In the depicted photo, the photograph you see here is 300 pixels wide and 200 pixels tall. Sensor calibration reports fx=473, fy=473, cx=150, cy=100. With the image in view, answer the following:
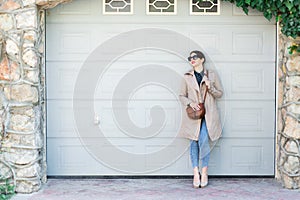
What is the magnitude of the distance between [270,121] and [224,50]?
1122mm

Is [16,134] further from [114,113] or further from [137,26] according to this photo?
[137,26]

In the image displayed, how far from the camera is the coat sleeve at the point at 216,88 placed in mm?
5936

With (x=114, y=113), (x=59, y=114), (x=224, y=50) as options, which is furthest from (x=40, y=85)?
(x=224, y=50)

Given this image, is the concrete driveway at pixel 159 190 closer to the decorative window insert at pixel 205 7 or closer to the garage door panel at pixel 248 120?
the garage door panel at pixel 248 120

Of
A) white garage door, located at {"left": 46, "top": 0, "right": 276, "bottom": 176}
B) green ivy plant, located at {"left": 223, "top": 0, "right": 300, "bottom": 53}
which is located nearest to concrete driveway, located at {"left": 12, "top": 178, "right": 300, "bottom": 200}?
white garage door, located at {"left": 46, "top": 0, "right": 276, "bottom": 176}

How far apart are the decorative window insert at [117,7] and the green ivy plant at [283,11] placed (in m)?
1.37

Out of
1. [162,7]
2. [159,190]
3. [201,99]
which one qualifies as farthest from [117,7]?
[159,190]

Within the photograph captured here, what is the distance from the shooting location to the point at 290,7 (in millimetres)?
5426

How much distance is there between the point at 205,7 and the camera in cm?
619

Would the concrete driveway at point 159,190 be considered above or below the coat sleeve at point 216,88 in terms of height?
below

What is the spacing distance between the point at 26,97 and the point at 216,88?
2.35 metres


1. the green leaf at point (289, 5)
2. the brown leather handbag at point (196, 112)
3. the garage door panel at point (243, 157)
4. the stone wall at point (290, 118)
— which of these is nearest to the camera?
the green leaf at point (289, 5)

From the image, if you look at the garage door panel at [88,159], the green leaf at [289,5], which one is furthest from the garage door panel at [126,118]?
the green leaf at [289,5]

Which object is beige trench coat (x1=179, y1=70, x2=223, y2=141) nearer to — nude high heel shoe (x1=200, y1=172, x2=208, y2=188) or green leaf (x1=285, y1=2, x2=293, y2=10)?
nude high heel shoe (x1=200, y1=172, x2=208, y2=188)
